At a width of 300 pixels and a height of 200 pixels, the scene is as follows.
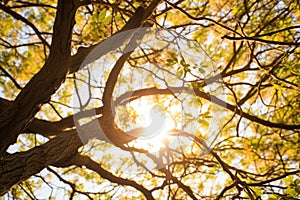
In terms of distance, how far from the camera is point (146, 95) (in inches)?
160

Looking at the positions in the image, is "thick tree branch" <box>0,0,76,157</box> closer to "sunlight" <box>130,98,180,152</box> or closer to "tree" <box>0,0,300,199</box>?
"tree" <box>0,0,300,199</box>

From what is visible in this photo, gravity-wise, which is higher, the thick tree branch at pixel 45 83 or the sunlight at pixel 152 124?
the sunlight at pixel 152 124

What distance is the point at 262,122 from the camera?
371 centimetres

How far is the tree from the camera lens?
2.58 meters

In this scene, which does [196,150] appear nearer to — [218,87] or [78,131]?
[218,87]

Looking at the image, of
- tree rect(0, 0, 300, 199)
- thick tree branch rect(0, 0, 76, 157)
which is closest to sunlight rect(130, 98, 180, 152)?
tree rect(0, 0, 300, 199)

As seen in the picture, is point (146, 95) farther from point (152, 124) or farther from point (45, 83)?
point (45, 83)

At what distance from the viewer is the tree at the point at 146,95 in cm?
258

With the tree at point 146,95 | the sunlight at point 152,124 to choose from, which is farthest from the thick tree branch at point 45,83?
the sunlight at point 152,124

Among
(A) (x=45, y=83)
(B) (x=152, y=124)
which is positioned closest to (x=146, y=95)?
(B) (x=152, y=124)

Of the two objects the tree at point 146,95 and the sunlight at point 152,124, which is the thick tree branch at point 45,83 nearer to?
the tree at point 146,95

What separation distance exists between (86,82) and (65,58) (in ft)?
8.48

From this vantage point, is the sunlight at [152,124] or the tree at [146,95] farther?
the sunlight at [152,124]

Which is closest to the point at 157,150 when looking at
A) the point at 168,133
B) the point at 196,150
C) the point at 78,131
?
the point at 168,133
